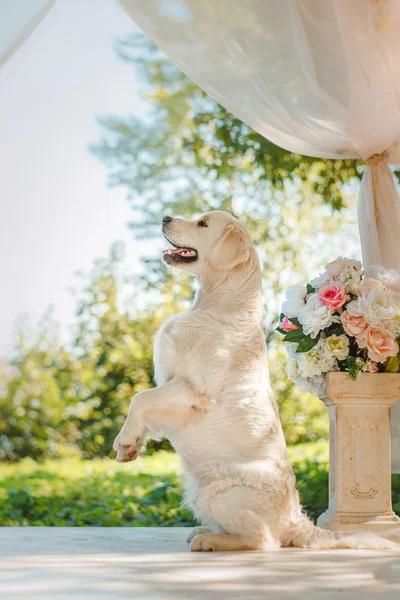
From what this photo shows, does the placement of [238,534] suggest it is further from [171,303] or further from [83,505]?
[171,303]

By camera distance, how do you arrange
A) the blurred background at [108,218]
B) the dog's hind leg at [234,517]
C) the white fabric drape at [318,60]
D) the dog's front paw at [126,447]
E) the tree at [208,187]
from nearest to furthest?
1. the dog's hind leg at [234,517]
2. the dog's front paw at [126,447]
3. the white fabric drape at [318,60]
4. the blurred background at [108,218]
5. the tree at [208,187]

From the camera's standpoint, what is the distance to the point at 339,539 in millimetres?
2561

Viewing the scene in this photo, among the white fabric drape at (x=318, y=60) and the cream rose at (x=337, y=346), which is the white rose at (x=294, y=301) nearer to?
the cream rose at (x=337, y=346)

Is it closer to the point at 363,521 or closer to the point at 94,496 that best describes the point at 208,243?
the point at 363,521

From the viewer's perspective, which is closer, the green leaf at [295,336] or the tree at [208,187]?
the green leaf at [295,336]

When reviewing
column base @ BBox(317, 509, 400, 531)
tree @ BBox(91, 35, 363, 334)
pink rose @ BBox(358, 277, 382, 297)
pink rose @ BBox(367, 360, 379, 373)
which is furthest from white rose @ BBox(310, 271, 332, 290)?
tree @ BBox(91, 35, 363, 334)

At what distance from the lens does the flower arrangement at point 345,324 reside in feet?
9.29

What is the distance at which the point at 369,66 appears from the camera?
132 inches

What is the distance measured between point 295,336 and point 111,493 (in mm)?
2943

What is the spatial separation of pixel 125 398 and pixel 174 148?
2560 mm

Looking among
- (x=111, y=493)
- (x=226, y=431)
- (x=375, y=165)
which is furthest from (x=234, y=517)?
(x=111, y=493)

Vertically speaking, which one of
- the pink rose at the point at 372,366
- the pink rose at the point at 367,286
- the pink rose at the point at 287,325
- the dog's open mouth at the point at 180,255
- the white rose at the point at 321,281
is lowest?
the pink rose at the point at 372,366

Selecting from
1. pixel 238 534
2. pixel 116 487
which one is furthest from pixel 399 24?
pixel 116 487

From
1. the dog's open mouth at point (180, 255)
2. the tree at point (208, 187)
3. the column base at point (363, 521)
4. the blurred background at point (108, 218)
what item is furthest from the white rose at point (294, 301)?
the tree at point (208, 187)
